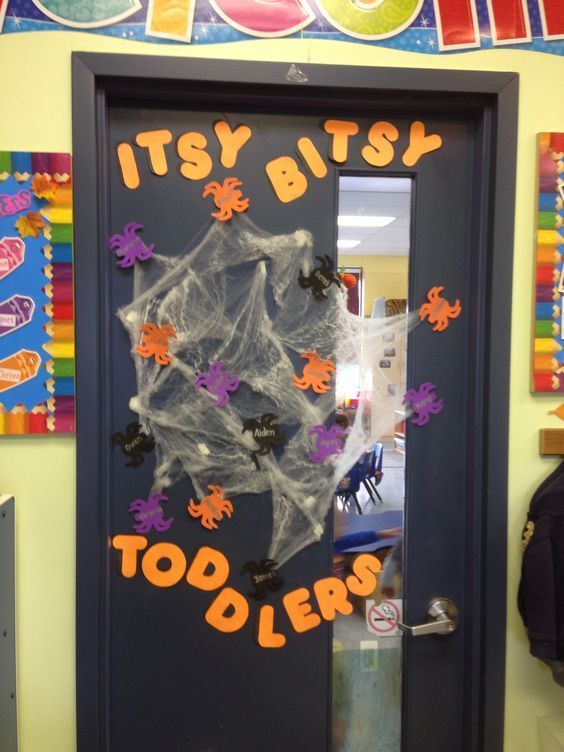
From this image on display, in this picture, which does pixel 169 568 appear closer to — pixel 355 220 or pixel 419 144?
pixel 355 220

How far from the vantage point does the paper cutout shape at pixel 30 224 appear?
1.00 meters

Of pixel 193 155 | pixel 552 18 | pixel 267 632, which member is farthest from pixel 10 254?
pixel 552 18

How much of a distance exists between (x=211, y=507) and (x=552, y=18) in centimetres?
132

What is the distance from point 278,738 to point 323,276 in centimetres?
109

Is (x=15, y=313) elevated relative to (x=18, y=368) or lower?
elevated

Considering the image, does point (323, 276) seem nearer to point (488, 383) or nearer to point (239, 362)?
point (239, 362)

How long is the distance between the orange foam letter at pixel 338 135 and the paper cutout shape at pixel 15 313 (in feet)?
2.41

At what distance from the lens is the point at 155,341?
3.52 ft

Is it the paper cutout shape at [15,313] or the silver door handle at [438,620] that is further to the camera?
the silver door handle at [438,620]

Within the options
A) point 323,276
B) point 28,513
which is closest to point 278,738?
point 28,513

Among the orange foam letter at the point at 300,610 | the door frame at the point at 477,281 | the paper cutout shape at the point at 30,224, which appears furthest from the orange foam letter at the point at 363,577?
the paper cutout shape at the point at 30,224

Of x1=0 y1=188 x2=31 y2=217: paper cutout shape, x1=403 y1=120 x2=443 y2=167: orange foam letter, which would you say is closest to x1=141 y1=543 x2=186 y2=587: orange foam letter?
x1=0 y1=188 x2=31 y2=217: paper cutout shape

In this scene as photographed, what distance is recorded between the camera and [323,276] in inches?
43.6

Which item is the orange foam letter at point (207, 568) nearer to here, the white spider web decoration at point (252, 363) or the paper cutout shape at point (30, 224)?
the white spider web decoration at point (252, 363)
